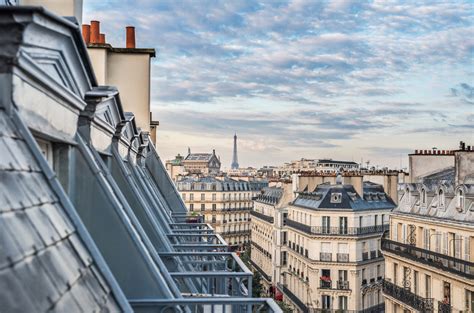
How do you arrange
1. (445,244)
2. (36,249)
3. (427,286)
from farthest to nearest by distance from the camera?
(427,286), (445,244), (36,249)

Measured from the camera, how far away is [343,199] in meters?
42.0

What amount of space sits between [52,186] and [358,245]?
4011 cm

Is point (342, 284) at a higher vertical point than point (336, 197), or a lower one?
lower

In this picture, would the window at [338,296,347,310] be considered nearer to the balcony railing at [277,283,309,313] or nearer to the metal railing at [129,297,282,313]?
the balcony railing at [277,283,309,313]

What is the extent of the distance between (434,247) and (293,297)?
23.0 m

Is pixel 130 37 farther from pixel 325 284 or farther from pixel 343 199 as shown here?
pixel 325 284

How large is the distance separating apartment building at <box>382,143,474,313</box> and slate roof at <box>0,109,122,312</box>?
22.8 m

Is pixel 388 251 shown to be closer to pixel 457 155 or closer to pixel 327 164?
pixel 457 155

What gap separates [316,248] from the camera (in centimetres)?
4225

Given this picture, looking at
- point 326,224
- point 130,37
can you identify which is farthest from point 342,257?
point 130,37

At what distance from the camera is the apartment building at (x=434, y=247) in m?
24.0

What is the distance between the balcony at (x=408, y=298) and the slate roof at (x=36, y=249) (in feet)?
83.1

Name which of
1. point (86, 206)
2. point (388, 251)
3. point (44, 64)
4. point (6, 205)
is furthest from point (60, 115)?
point (388, 251)

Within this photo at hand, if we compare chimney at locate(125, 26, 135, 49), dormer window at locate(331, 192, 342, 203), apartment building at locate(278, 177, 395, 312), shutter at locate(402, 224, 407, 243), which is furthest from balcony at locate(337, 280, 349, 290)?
chimney at locate(125, 26, 135, 49)
